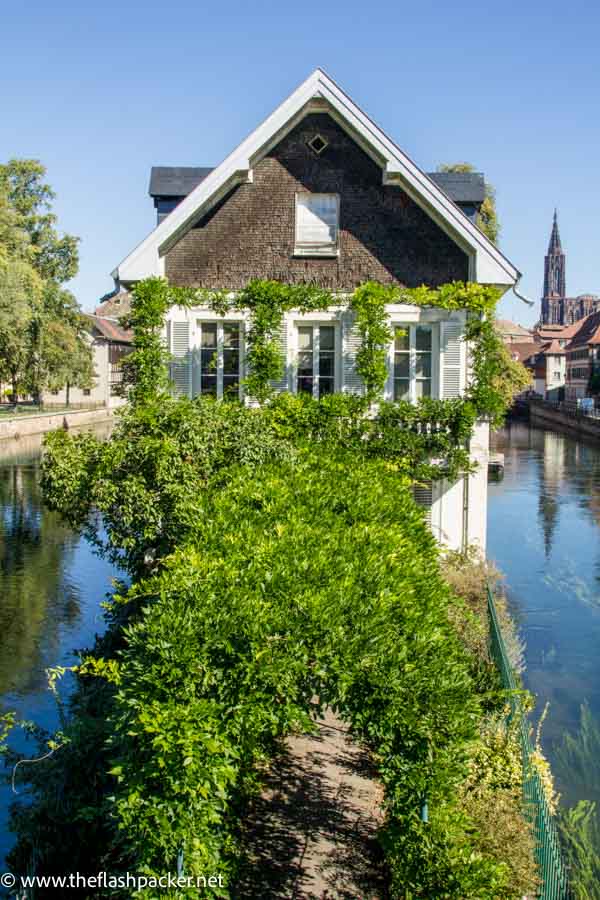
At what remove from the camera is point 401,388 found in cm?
1908

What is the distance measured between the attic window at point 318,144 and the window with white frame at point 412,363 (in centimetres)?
407

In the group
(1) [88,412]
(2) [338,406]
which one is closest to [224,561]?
(2) [338,406]

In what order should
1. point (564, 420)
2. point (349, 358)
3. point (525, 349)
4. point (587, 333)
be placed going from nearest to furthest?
point (349, 358), point (564, 420), point (587, 333), point (525, 349)

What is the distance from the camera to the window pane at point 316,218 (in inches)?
749

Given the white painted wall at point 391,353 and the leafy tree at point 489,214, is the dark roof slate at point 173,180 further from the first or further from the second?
the leafy tree at point 489,214

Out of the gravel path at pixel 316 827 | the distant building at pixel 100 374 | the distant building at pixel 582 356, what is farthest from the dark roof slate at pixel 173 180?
the distant building at pixel 582 356

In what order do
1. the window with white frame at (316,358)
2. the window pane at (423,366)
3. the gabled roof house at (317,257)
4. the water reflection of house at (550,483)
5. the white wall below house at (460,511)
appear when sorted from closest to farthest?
the gabled roof house at (317,257) < the window pane at (423,366) < the window with white frame at (316,358) < the white wall below house at (460,511) < the water reflection of house at (550,483)

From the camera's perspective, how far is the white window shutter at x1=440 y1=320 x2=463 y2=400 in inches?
733

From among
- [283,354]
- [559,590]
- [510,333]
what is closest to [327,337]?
[283,354]

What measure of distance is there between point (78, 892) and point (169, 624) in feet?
13.5

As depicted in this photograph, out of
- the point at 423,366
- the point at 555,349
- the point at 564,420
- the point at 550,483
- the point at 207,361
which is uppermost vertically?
the point at 555,349

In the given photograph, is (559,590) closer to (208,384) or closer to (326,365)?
(326,365)

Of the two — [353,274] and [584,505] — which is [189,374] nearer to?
[353,274]

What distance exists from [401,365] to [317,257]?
292 centimetres
